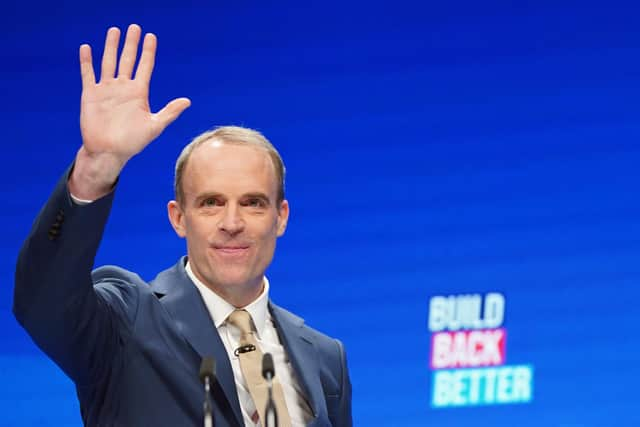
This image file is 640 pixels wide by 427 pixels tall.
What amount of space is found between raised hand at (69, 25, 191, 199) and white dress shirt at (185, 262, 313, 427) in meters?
0.47

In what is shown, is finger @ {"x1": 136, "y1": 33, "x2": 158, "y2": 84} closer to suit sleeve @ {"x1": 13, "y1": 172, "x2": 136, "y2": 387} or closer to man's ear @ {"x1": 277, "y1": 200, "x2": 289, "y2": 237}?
suit sleeve @ {"x1": 13, "y1": 172, "x2": 136, "y2": 387}

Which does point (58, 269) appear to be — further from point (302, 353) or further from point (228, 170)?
point (302, 353)

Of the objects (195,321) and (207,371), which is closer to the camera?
(207,371)

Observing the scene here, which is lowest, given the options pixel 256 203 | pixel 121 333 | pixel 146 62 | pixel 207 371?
pixel 207 371

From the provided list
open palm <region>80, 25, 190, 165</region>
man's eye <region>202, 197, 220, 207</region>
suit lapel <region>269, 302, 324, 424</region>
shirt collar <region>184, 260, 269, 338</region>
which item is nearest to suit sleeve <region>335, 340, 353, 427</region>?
suit lapel <region>269, 302, 324, 424</region>

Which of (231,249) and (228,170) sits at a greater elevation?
(228,170)

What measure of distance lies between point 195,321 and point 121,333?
172mm

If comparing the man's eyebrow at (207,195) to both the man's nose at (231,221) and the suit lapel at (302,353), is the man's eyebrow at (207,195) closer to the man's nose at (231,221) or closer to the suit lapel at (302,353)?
the man's nose at (231,221)

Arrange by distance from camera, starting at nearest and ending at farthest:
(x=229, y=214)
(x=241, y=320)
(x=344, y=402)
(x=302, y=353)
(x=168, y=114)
Result: (x=168, y=114) < (x=229, y=214) < (x=241, y=320) < (x=302, y=353) < (x=344, y=402)

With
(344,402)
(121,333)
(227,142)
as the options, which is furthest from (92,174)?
(344,402)

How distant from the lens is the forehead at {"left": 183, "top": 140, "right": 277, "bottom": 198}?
2.34 meters

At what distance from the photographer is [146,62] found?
2.13 metres

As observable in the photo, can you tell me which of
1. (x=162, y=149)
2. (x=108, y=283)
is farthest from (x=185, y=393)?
(x=162, y=149)

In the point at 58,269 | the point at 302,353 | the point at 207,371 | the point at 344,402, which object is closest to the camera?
the point at 207,371
